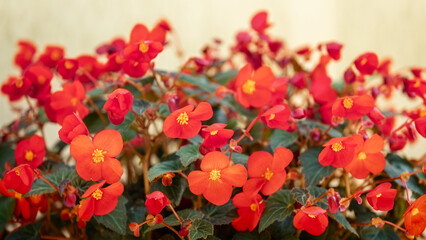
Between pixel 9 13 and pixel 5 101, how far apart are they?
275 mm

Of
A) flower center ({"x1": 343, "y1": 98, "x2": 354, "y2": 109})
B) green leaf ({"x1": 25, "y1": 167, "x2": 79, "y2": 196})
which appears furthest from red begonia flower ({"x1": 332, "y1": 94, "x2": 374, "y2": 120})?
green leaf ({"x1": 25, "y1": 167, "x2": 79, "y2": 196})

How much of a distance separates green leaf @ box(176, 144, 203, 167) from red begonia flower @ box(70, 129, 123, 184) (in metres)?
0.08

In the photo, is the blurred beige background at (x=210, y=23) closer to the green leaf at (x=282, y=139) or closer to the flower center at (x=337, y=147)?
the green leaf at (x=282, y=139)

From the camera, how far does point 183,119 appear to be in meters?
0.49

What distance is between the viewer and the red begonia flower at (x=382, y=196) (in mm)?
473

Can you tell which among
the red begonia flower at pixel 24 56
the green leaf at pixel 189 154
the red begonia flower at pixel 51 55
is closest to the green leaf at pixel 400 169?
the green leaf at pixel 189 154

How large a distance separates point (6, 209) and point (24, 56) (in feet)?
1.25

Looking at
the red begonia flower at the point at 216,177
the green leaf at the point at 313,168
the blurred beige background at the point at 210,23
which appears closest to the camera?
the red begonia flower at the point at 216,177

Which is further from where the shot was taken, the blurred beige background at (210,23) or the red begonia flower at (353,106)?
the blurred beige background at (210,23)

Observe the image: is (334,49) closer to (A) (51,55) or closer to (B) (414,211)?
(B) (414,211)

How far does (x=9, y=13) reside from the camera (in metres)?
1.26

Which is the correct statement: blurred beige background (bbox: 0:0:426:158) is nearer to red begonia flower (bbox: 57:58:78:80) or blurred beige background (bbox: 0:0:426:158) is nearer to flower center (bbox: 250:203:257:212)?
red begonia flower (bbox: 57:58:78:80)

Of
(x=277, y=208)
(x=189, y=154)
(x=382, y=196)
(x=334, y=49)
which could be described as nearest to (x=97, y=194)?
(x=189, y=154)

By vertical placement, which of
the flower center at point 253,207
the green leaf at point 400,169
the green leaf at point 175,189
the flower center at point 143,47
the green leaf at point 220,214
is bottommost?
the green leaf at point 400,169
